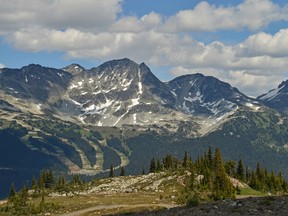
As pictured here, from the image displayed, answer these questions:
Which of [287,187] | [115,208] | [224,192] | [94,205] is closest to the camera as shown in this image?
[115,208]

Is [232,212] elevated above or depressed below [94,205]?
above

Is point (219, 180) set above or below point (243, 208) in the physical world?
below

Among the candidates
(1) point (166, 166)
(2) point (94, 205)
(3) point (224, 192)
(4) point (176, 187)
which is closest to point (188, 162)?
(1) point (166, 166)

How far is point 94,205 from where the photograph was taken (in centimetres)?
8775

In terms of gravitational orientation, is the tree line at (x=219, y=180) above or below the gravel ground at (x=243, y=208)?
below

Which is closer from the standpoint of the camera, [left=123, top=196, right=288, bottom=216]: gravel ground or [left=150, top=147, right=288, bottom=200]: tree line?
[left=123, top=196, right=288, bottom=216]: gravel ground

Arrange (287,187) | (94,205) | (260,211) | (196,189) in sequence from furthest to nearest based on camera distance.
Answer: (287,187) → (196,189) → (94,205) → (260,211)

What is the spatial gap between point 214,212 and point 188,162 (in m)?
145

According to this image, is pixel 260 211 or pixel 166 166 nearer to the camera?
pixel 260 211

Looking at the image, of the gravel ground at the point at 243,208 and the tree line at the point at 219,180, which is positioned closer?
the gravel ground at the point at 243,208

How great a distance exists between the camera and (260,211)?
31.9 m

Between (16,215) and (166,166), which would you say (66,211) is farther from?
(166,166)

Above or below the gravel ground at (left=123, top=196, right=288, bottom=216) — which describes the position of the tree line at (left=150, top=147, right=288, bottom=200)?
below

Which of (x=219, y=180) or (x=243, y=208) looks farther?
(x=219, y=180)
